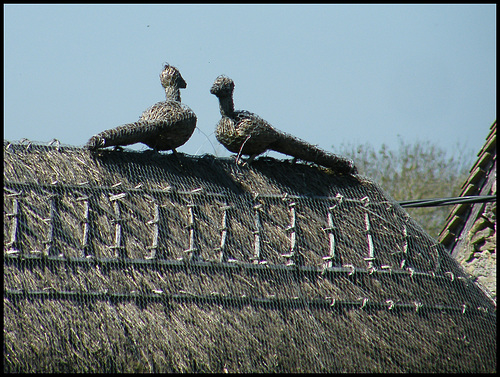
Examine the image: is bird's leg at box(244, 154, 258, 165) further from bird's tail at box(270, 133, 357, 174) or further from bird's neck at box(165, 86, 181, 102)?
bird's neck at box(165, 86, 181, 102)

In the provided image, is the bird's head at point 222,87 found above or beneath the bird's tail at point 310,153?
above

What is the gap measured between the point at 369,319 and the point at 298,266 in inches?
30.5

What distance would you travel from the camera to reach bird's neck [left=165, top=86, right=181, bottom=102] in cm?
705

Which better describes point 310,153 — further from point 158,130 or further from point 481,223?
point 481,223

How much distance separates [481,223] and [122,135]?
5408mm

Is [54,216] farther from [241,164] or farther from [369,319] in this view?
[369,319]

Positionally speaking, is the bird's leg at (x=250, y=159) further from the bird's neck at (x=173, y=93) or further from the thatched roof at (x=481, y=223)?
the thatched roof at (x=481, y=223)

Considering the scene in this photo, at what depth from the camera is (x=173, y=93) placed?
23.2ft

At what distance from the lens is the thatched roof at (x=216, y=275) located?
5750mm

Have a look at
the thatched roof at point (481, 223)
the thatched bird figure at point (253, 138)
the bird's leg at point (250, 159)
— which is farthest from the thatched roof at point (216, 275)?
the thatched roof at point (481, 223)

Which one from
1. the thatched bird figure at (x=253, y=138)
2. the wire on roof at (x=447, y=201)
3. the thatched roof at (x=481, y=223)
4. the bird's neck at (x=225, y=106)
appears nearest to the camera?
the thatched bird figure at (x=253, y=138)

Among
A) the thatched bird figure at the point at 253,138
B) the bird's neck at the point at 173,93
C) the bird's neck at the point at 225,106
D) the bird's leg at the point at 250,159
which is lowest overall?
the bird's leg at the point at 250,159

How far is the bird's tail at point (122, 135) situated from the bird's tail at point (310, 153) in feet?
4.33

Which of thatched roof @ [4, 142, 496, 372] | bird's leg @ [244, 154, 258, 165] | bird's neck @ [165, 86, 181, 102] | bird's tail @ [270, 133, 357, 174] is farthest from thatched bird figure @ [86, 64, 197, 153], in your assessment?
bird's tail @ [270, 133, 357, 174]
